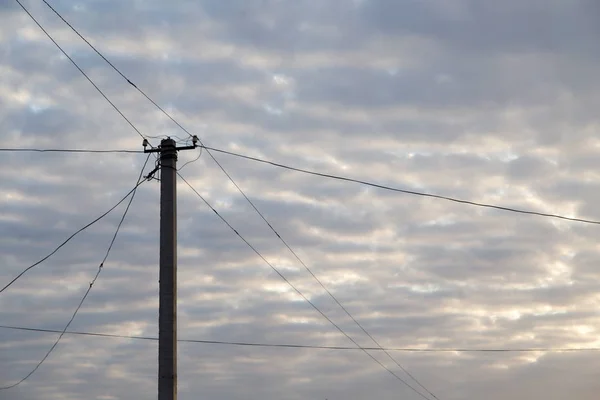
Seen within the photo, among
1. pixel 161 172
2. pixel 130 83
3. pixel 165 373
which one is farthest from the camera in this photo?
pixel 130 83

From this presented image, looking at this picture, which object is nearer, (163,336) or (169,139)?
(163,336)

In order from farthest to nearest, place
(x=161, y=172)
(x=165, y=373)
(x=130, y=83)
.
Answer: (x=130, y=83), (x=161, y=172), (x=165, y=373)

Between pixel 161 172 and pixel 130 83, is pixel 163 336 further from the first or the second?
pixel 130 83

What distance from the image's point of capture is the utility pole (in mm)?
26297

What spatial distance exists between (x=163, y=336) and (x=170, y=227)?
3.09 m

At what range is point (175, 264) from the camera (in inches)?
1067

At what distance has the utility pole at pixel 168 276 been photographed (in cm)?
2630

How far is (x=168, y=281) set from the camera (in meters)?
26.8

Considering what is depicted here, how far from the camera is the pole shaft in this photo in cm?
2628

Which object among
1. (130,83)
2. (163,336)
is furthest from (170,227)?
(130,83)

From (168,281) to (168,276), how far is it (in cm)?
14

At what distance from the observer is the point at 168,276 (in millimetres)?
26844

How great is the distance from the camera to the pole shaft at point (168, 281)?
2628 cm

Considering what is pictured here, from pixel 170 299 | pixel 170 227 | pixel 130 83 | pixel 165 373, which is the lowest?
pixel 165 373
